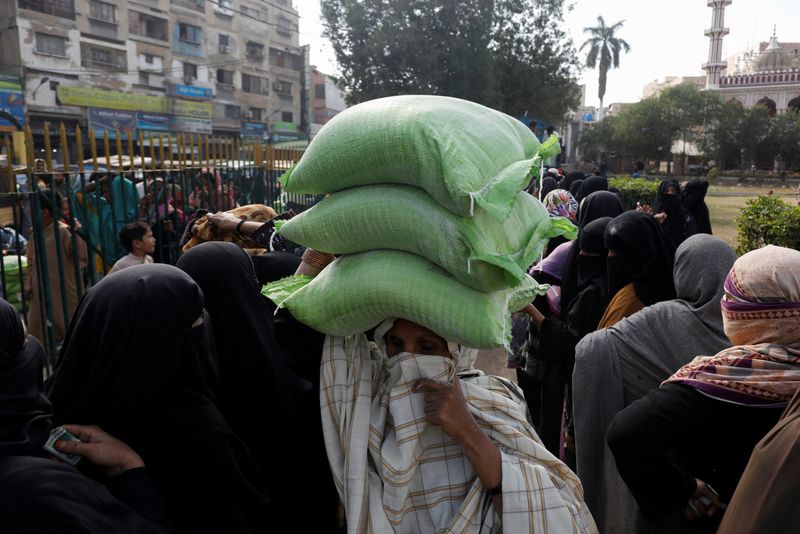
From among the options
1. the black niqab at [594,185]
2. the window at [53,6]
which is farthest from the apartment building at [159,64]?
the black niqab at [594,185]

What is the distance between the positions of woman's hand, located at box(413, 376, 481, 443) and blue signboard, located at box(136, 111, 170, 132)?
3109 cm

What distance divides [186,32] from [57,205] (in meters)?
33.3

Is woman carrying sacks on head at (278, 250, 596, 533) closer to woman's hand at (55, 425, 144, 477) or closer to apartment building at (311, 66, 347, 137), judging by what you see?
woman's hand at (55, 425, 144, 477)

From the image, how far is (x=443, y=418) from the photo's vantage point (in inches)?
52.3

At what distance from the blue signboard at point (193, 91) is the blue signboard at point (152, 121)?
1709 mm

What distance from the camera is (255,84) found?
125ft

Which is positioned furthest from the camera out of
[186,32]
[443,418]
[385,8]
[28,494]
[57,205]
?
[186,32]

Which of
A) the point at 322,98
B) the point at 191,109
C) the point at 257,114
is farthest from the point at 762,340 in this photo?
the point at 322,98

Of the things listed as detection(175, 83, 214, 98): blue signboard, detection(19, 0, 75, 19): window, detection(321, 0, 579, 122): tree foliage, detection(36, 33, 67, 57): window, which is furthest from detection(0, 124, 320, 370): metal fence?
detection(175, 83, 214, 98): blue signboard

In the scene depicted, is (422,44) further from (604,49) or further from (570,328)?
(604,49)

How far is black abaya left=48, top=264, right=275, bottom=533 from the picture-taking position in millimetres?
1424

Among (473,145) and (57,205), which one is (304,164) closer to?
(473,145)

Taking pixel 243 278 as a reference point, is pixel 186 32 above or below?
above

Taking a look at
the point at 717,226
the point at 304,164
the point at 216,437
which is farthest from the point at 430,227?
the point at 717,226
